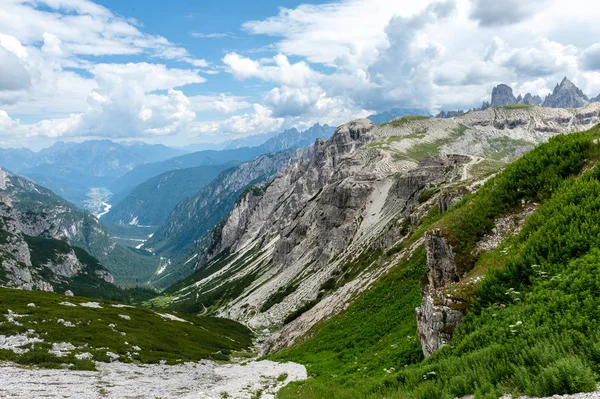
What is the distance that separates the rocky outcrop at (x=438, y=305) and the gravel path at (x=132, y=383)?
45.7ft

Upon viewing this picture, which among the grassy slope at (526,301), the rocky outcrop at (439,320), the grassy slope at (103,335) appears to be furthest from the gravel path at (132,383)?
the rocky outcrop at (439,320)

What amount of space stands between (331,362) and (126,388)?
19.1 m

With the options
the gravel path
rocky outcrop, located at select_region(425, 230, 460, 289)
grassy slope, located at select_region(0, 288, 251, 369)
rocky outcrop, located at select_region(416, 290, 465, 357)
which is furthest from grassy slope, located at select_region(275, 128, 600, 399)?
grassy slope, located at select_region(0, 288, 251, 369)

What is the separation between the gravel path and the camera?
27.9m

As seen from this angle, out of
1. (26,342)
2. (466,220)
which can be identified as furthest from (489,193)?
(26,342)

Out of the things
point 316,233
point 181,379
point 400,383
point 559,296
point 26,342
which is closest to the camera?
point 559,296

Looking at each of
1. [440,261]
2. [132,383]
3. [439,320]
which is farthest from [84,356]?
[439,320]

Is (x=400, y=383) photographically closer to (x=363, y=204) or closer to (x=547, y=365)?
(x=547, y=365)

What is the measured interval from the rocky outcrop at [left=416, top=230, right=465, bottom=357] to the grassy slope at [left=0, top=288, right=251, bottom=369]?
139 ft

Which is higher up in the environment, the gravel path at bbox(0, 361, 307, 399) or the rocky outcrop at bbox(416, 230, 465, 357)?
the rocky outcrop at bbox(416, 230, 465, 357)

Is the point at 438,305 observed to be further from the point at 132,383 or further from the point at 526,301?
the point at 132,383

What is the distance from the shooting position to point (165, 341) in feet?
229

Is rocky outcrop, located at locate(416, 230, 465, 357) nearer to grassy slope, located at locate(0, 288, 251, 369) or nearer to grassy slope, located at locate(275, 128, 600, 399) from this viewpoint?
grassy slope, located at locate(275, 128, 600, 399)

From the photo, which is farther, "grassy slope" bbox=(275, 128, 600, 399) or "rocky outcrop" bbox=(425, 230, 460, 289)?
"rocky outcrop" bbox=(425, 230, 460, 289)
